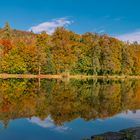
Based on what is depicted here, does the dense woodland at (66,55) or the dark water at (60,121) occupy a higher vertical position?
the dense woodland at (66,55)

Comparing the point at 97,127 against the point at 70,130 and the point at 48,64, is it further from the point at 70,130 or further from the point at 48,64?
the point at 48,64

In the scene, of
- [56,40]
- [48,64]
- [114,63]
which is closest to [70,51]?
[56,40]

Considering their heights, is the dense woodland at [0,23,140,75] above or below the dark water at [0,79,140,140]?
above

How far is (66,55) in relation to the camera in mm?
108375

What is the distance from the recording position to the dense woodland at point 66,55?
99875 mm

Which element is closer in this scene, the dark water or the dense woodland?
the dark water

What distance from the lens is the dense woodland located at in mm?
99875

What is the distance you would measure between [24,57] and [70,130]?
266ft

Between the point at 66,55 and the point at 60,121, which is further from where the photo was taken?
the point at 66,55

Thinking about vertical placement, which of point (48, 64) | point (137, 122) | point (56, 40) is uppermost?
point (56, 40)

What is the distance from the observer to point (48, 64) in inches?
3942

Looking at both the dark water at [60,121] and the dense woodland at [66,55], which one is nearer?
the dark water at [60,121]

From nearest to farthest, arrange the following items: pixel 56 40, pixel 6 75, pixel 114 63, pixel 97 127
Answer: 1. pixel 97 127
2. pixel 6 75
3. pixel 56 40
4. pixel 114 63

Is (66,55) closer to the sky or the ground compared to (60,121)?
closer to the sky
